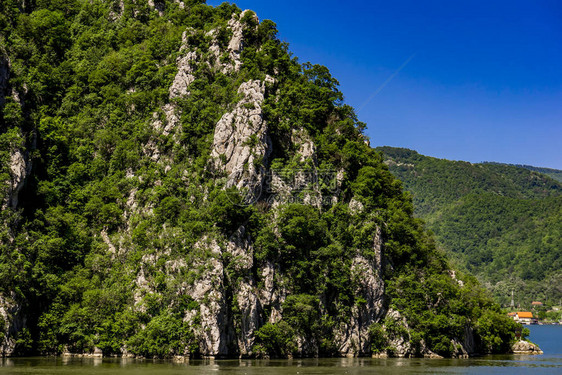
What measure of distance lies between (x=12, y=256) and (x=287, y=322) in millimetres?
30114

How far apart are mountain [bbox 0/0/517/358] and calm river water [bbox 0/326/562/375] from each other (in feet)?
16.1

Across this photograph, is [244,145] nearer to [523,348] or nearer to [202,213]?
[202,213]

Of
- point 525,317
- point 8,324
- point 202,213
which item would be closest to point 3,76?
point 202,213

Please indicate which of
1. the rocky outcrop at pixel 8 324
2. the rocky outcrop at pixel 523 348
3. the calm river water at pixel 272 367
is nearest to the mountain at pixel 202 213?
the rocky outcrop at pixel 8 324

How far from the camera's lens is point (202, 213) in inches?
2692

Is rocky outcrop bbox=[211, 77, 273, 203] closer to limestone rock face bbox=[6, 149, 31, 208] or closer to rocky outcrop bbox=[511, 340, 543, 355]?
limestone rock face bbox=[6, 149, 31, 208]

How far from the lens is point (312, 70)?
90.6 meters

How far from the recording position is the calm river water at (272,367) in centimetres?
4841

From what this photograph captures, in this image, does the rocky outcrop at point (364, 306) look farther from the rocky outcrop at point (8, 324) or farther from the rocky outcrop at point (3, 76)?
the rocky outcrop at point (3, 76)

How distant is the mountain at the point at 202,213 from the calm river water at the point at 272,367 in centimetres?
491

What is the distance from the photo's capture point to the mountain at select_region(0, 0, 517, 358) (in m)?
63.5

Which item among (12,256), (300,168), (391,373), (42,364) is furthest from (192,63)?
(391,373)

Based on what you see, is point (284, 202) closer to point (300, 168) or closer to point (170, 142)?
point (300, 168)

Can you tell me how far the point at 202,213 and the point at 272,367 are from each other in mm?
21193
